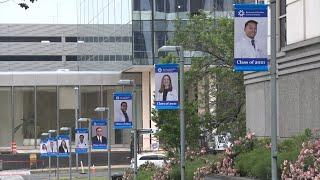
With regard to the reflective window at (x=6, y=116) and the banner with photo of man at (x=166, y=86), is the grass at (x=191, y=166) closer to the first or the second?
the banner with photo of man at (x=166, y=86)

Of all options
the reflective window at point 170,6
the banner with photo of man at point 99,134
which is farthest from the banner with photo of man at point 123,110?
the reflective window at point 170,6

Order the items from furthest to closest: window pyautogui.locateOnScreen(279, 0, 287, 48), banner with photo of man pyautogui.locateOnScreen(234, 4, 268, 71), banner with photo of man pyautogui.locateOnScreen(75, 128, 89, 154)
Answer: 1. banner with photo of man pyautogui.locateOnScreen(75, 128, 89, 154)
2. window pyautogui.locateOnScreen(279, 0, 287, 48)
3. banner with photo of man pyautogui.locateOnScreen(234, 4, 268, 71)

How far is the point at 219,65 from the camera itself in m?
38.0

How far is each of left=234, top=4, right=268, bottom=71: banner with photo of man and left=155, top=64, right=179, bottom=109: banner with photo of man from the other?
376 inches

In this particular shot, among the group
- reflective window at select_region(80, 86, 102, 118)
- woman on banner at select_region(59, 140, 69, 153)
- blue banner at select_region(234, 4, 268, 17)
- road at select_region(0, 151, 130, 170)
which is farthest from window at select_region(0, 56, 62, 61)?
blue banner at select_region(234, 4, 268, 17)

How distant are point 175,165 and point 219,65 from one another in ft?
36.8

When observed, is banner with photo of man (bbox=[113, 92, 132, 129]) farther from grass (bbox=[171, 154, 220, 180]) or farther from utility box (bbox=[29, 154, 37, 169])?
utility box (bbox=[29, 154, 37, 169])

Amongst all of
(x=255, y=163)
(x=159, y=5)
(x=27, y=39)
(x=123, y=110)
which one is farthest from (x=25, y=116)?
(x=255, y=163)

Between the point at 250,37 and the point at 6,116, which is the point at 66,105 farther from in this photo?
the point at 250,37

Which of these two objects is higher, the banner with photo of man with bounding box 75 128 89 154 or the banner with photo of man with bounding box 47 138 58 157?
the banner with photo of man with bounding box 75 128 89 154

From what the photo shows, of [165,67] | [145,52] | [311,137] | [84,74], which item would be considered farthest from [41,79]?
[311,137]

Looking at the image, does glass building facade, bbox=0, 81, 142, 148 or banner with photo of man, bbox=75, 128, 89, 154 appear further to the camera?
glass building facade, bbox=0, 81, 142, 148

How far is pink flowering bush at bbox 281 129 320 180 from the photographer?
47.0ft

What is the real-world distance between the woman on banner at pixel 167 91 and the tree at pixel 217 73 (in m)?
13.5
